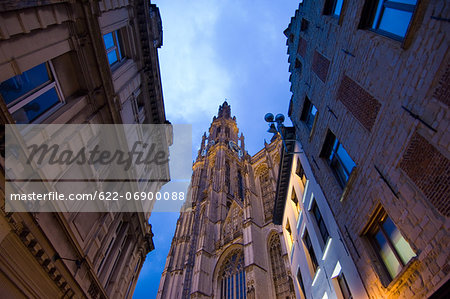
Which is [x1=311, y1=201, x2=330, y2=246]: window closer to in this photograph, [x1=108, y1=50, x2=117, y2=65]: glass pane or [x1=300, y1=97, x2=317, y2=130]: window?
[x1=300, y1=97, x2=317, y2=130]: window

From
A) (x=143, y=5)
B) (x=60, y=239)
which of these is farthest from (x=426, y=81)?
(x=143, y=5)

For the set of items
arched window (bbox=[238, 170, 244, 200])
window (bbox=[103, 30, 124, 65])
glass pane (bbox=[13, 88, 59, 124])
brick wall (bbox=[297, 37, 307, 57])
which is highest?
arched window (bbox=[238, 170, 244, 200])

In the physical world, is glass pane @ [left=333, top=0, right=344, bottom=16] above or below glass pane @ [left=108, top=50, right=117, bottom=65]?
above

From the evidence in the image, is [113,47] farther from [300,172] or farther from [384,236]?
[384,236]

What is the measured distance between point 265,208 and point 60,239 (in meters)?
34.4

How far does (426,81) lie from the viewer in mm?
4348

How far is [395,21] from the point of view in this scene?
5.50 meters

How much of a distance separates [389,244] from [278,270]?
2539 cm

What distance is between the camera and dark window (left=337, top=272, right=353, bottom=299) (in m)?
7.57

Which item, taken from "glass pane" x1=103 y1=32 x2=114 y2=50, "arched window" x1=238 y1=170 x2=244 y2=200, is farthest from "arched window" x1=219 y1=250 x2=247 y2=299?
"glass pane" x1=103 y1=32 x2=114 y2=50

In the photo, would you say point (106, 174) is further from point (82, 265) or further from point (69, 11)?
point (69, 11)

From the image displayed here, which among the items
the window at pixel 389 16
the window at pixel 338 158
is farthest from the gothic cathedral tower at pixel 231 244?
the window at pixel 389 16

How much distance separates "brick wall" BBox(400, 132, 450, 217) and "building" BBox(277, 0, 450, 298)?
0.02m

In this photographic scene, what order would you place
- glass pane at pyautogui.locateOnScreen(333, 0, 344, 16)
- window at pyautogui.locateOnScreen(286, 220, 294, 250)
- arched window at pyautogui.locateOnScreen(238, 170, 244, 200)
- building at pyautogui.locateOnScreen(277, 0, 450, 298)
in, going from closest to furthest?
building at pyautogui.locateOnScreen(277, 0, 450, 298)
glass pane at pyautogui.locateOnScreen(333, 0, 344, 16)
window at pyautogui.locateOnScreen(286, 220, 294, 250)
arched window at pyautogui.locateOnScreen(238, 170, 244, 200)
